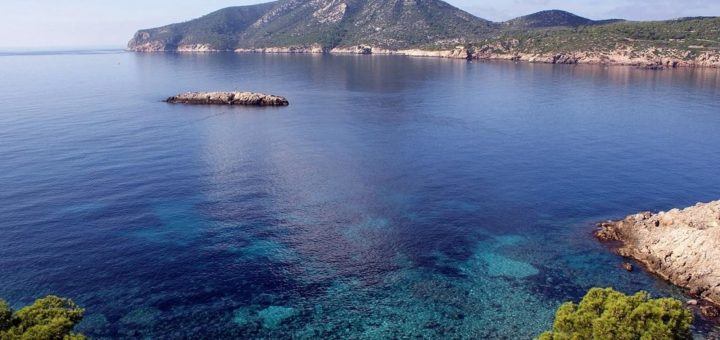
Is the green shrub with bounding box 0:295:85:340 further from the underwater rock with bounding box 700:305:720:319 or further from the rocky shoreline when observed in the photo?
the rocky shoreline

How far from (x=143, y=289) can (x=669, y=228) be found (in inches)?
2640

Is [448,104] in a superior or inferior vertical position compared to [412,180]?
superior

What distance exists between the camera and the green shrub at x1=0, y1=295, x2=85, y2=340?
30047mm

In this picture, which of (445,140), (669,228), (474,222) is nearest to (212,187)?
(474,222)

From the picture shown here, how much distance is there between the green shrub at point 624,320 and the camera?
102 ft

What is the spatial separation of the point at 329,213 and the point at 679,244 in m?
47.4

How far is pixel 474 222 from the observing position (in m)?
70.3

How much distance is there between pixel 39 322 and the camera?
103 ft

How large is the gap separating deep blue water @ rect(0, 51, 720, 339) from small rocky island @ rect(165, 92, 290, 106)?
26027mm

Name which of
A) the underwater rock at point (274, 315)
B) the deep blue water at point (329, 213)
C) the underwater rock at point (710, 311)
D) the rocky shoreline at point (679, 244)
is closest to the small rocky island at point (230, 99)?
the deep blue water at point (329, 213)

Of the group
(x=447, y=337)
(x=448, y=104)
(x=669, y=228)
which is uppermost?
(x=448, y=104)

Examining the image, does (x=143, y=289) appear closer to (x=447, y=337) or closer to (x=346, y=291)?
(x=346, y=291)

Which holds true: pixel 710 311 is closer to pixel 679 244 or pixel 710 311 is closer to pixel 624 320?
pixel 679 244

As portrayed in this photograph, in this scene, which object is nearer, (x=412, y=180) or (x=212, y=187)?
(x=212, y=187)
